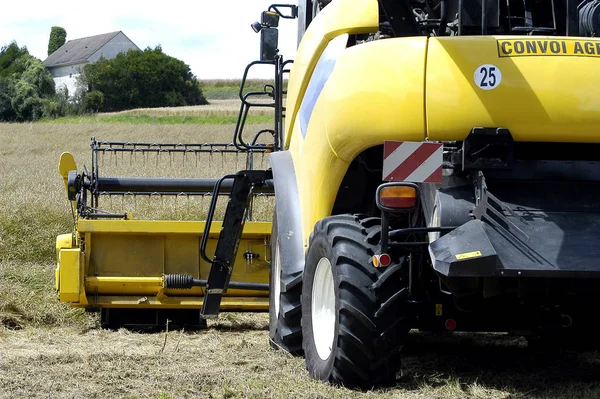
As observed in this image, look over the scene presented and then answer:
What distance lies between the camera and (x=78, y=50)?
3514 inches

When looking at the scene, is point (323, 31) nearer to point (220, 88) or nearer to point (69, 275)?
point (69, 275)

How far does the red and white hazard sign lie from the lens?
4195 millimetres

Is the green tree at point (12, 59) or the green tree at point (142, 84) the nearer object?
the green tree at point (142, 84)

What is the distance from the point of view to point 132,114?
171 ft

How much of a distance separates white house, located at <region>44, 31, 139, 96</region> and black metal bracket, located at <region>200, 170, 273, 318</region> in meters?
78.3

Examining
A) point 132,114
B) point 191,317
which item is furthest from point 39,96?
point 191,317

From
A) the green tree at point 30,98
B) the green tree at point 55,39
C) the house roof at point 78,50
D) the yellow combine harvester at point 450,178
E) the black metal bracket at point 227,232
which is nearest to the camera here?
the yellow combine harvester at point 450,178

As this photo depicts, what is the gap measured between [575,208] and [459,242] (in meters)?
0.64

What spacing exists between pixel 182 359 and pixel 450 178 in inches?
84.0

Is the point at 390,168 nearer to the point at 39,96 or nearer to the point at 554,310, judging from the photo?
the point at 554,310

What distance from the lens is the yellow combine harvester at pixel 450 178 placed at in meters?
4.14

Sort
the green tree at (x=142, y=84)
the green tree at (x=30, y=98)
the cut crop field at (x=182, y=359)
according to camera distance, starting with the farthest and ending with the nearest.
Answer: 1. the green tree at (x=142, y=84)
2. the green tree at (x=30, y=98)
3. the cut crop field at (x=182, y=359)

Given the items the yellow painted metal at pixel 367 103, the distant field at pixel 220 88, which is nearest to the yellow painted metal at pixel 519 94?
the yellow painted metal at pixel 367 103

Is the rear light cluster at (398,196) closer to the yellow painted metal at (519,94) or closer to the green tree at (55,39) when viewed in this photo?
the yellow painted metal at (519,94)
